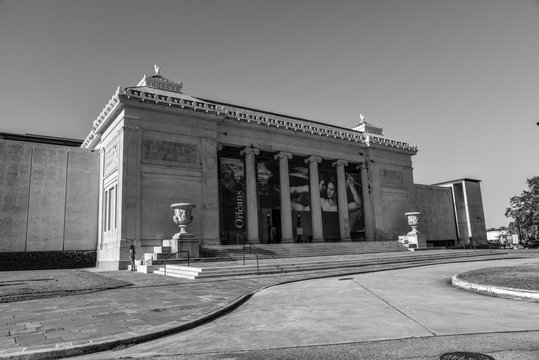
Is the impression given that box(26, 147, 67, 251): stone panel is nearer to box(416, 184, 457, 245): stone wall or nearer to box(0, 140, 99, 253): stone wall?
box(0, 140, 99, 253): stone wall

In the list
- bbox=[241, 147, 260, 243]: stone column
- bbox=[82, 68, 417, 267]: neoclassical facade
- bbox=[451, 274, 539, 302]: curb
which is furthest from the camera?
bbox=[241, 147, 260, 243]: stone column

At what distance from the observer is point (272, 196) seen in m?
33.7

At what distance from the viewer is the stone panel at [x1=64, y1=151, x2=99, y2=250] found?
29.0 meters

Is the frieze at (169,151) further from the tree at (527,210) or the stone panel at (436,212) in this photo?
the tree at (527,210)

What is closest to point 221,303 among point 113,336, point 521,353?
point 113,336

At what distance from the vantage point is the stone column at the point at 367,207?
3799 centimetres

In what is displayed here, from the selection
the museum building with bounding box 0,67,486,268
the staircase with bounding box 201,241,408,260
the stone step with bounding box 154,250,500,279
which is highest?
the museum building with bounding box 0,67,486,268

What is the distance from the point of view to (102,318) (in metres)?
7.94

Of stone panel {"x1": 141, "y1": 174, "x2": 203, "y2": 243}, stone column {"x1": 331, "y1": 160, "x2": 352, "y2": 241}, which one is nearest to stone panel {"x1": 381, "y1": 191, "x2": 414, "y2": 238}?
stone column {"x1": 331, "y1": 160, "x2": 352, "y2": 241}

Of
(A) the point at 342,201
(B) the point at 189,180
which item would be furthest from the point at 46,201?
(A) the point at 342,201

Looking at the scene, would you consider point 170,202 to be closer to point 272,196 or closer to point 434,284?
point 272,196

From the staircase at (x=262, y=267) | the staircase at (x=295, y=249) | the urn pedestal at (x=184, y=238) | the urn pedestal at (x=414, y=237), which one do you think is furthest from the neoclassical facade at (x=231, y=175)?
the staircase at (x=262, y=267)

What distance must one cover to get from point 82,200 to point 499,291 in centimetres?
2790

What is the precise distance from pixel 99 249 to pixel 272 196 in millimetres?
13727
